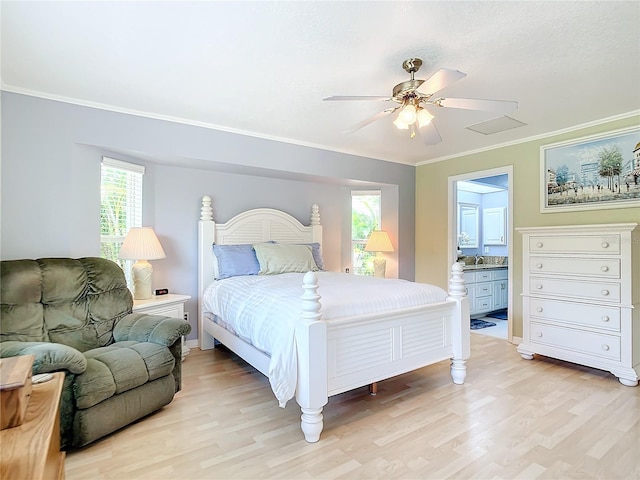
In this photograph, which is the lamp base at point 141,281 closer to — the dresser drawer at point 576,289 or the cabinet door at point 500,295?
the dresser drawer at point 576,289

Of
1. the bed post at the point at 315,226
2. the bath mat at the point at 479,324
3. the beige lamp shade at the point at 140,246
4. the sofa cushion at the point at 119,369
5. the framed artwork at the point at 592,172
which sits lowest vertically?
the bath mat at the point at 479,324

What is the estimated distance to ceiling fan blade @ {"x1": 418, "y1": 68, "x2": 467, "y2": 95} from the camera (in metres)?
1.74

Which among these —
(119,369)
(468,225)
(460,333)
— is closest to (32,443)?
(119,369)

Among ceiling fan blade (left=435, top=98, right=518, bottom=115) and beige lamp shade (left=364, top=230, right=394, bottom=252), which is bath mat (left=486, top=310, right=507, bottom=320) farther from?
ceiling fan blade (left=435, top=98, right=518, bottom=115)

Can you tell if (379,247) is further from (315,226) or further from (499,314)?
(499,314)

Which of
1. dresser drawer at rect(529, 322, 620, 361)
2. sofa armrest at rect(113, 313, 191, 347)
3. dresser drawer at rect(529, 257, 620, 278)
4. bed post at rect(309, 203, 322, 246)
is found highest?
bed post at rect(309, 203, 322, 246)

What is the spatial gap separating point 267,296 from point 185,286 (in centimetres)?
168

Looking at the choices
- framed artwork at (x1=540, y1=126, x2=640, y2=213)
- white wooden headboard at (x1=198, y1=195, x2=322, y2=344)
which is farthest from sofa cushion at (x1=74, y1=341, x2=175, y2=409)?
framed artwork at (x1=540, y1=126, x2=640, y2=213)

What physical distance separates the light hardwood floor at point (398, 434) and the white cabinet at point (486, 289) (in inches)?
86.0

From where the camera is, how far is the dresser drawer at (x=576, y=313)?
2.98 meters

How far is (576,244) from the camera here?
3.19 meters

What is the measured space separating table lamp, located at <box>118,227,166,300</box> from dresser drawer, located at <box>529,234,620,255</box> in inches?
146

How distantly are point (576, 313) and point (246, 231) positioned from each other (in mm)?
3490

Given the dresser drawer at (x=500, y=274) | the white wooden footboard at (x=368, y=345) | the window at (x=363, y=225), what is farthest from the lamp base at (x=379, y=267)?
the dresser drawer at (x=500, y=274)
